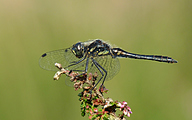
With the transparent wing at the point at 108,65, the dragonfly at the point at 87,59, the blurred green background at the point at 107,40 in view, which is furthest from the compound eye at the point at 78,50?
the blurred green background at the point at 107,40

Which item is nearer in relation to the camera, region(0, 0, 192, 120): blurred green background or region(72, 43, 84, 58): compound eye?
region(72, 43, 84, 58): compound eye

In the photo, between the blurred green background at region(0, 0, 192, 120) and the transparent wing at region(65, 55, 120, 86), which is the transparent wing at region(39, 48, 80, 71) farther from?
the blurred green background at region(0, 0, 192, 120)

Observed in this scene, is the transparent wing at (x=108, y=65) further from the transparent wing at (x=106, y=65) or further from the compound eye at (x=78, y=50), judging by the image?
the compound eye at (x=78, y=50)

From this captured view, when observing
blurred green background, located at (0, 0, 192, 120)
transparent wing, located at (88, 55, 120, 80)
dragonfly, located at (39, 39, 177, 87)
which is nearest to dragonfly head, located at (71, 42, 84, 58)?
dragonfly, located at (39, 39, 177, 87)

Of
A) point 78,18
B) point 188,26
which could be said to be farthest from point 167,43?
point 78,18

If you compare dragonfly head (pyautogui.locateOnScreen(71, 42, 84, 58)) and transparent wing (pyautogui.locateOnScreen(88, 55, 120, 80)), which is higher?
dragonfly head (pyautogui.locateOnScreen(71, 42, 84, 58))

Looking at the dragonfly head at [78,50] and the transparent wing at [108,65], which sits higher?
the dragonfly head at [78,50]

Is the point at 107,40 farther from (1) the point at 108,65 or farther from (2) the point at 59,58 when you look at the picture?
(2) the point at 59,58

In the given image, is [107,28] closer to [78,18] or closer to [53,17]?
[78,18]

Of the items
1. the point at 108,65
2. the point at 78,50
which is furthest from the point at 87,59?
the point at 108,65
